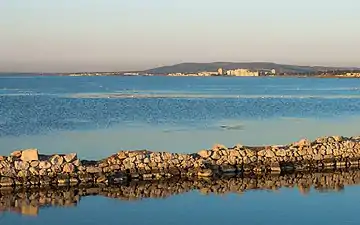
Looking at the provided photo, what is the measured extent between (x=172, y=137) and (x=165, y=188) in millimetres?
10293

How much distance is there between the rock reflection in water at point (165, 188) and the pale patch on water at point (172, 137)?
445cm

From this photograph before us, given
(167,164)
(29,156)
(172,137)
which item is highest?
(29,156)

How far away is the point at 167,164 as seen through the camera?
17062mm

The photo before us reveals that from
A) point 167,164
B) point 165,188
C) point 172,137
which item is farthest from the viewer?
point 172,137

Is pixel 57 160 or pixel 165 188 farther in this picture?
pixel 57 160

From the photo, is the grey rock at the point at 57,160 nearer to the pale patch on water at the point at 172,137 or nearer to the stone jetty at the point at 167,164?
the stone jetty at the point at 167,164

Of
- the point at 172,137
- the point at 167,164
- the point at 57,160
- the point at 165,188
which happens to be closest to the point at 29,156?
the point at 57,160

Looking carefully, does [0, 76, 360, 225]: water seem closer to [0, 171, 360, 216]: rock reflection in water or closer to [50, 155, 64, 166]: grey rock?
[0, 171, 360, 216]: rock reflection in water

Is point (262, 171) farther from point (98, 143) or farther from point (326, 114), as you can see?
point (326, 114)

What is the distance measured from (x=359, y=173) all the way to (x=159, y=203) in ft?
21.2

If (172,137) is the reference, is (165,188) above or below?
above

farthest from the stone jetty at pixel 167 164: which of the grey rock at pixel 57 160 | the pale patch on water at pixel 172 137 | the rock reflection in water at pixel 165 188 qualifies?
the pale patch on water at pixel 172 137

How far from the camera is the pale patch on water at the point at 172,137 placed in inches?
878

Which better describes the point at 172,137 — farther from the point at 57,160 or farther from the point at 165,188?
the point at 165,188
